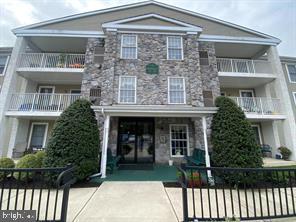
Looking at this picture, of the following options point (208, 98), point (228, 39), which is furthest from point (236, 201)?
point (228, 39)

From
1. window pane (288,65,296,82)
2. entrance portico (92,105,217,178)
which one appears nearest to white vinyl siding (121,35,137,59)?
entrance portico (92,105,217,178)

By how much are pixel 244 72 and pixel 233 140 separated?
8.23 meters

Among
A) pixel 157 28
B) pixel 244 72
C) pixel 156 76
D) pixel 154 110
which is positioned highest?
pixel 157 28

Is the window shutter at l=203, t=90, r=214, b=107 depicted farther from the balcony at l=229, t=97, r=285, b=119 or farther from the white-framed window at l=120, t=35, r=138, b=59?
the white-framed window at l=120, t=35, r=138, b=59

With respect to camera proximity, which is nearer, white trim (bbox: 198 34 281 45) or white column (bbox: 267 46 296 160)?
white column (bbox: 267 46 296 160)

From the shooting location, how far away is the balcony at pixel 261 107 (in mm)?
10070

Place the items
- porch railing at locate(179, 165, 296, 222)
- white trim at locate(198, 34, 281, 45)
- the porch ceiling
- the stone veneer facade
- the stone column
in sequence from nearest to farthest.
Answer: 1. porch railing at locate(179, 165, 296, 222)
2. the porch ceiling
3. the stone column
4. the stone veneer facade
5. white trim at locate(198, 34, 281, 45)

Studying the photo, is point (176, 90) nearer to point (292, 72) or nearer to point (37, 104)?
point (37, 104)

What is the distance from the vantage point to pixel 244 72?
11.5m

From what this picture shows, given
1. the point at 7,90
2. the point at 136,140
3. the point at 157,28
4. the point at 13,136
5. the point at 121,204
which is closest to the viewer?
the point at 121,204

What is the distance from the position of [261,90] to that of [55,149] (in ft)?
48.7

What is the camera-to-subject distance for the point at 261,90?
12047mm

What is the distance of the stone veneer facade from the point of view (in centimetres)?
940

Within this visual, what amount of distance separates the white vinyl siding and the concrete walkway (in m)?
8.17
